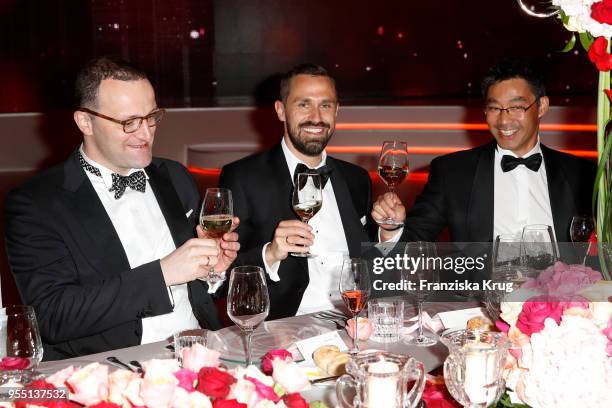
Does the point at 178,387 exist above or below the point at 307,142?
below

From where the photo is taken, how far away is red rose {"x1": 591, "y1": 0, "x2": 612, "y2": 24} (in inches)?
60.4

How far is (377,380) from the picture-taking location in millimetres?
1188

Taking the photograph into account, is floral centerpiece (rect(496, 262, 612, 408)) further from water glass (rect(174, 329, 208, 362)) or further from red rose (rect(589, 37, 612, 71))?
water glass (rect(174, 329, 208, 362))

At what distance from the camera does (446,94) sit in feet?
41.3

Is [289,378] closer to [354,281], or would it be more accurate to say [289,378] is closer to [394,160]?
[354,281]

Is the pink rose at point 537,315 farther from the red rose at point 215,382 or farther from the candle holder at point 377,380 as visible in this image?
the red rose at point 215,382

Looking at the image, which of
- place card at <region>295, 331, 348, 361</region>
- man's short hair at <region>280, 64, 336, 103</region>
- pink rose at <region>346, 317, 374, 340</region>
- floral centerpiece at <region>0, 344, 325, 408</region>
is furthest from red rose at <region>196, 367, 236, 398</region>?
man's short hair at <region>280, 64, 336, 103</region>

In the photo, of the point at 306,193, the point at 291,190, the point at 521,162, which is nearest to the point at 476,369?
the point at 306,193

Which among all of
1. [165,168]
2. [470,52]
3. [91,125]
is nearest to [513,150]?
[165,168]

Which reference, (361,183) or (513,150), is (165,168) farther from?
(513,150)

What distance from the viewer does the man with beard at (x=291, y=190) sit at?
315 cm

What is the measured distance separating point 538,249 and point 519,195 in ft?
5.60

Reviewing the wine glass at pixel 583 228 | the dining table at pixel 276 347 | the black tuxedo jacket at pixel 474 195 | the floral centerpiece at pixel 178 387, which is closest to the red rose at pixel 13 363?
the dining table at pixel 276 347

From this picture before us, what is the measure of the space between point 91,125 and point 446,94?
34.8 ft
